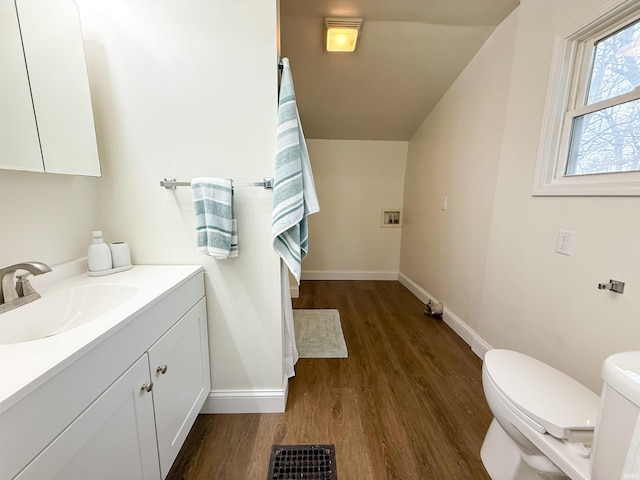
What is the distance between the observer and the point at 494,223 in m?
1.79

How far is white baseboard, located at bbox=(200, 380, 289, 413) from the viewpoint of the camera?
1392mm

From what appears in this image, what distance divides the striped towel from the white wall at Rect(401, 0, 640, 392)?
5.38 ft

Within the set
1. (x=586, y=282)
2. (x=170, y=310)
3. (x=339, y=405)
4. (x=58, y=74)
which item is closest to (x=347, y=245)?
(x=339, y=405)

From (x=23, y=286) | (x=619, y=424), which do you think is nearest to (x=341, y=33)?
(x=23, y=286)

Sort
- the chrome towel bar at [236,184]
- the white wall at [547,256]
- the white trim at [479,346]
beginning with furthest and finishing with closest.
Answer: the white trim at [479,346]
the chrome towel bar at [236,184]
the white wall at [547,256]

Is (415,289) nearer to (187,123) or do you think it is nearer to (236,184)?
(236,184)

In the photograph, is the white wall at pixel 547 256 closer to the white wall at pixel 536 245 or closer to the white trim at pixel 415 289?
the white wall at pixel 536 245

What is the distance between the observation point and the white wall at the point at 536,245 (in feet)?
3.52

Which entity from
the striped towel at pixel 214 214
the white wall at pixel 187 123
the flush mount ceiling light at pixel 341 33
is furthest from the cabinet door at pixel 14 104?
the flush mount ceiling light at pixel 341 33

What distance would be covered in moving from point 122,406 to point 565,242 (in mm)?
1945

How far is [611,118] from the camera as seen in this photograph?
46.3 inches

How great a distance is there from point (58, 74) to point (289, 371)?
1787mm

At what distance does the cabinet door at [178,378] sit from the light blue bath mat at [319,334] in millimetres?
863

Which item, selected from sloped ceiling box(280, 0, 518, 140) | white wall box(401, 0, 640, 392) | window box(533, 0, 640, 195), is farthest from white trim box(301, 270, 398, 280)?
window box(533, 0, 640, 195)
